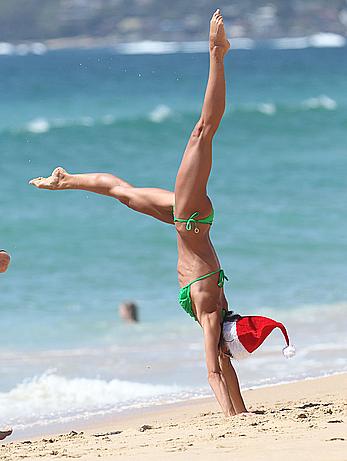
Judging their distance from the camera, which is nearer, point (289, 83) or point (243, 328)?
point (243, 328)

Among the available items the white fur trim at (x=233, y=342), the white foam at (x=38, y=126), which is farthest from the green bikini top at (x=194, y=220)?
the white foam at (x=38, y=126)

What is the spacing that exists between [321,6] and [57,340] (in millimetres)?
78770

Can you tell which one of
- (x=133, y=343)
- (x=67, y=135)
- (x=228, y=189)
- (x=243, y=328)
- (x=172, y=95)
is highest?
(x=172, y=95)

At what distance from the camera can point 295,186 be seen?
63.2ft

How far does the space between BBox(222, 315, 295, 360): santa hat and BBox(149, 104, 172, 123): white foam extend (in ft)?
69.7

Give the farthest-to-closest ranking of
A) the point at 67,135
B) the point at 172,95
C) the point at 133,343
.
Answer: the point at 172,95
the point at 67,135
the point at 133,343

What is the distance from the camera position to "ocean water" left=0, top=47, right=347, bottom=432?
9.23 meters

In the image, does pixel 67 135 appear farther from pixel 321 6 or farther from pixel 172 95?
pixel 321 6

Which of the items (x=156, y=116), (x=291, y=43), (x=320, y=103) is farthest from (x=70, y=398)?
(x=291, y=43)

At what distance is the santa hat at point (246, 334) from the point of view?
6516 millimetres

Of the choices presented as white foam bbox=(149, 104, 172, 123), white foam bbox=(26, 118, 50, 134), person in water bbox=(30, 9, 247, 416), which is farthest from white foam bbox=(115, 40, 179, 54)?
person in water bbox=(30, 9, 247, 416)

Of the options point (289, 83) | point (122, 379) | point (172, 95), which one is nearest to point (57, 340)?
point (122, 379)

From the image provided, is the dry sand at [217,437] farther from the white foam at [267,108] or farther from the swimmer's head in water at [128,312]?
the white foam at [267,108]

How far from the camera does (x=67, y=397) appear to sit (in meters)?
8.70
